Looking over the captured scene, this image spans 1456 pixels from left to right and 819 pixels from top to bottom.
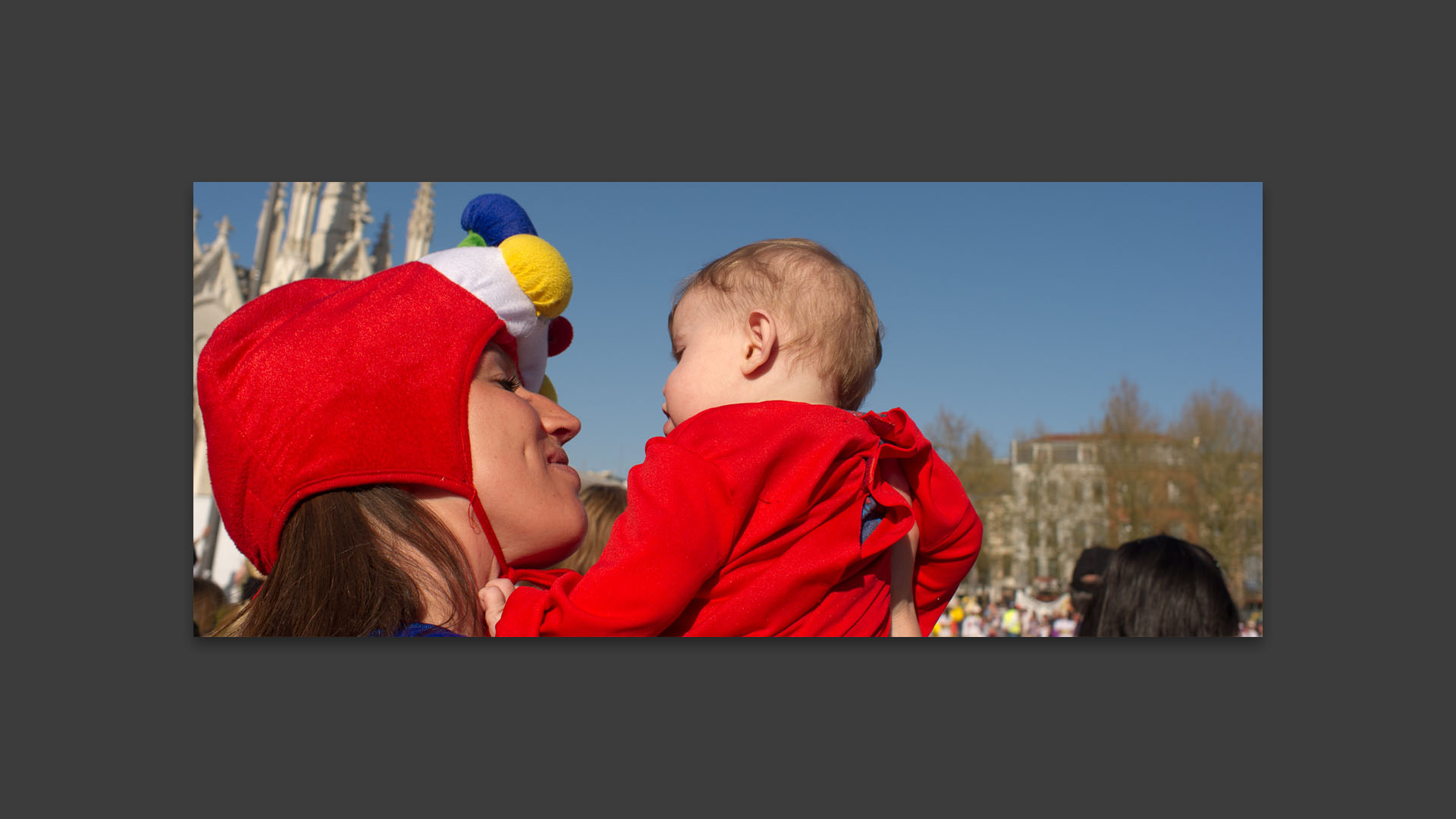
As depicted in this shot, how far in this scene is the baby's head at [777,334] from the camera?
2225 mm

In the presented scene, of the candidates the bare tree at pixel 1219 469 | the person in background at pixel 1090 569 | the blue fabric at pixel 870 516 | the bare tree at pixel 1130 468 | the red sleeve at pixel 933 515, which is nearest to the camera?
the blue fabric at pixel 870 516

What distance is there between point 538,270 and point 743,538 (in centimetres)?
75

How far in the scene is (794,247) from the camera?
232 centimetres

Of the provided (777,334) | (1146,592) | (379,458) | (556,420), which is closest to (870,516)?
(777,334)

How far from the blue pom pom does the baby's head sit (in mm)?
444

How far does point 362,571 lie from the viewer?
6.57 ft

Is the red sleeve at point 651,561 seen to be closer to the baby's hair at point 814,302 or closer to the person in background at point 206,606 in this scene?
the baby's hair at point 814,302

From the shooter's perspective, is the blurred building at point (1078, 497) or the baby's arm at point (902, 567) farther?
the blurred building at point (1078, 497)

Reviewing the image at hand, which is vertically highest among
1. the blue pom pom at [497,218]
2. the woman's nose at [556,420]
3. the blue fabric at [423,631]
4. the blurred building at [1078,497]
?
the blue pom pom at [497,218]

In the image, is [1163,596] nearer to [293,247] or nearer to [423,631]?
[423,631]

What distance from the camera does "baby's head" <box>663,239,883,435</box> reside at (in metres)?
2.22

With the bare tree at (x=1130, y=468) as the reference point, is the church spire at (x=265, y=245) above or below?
above

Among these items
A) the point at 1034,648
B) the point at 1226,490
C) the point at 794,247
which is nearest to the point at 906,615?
the point at 1034,648

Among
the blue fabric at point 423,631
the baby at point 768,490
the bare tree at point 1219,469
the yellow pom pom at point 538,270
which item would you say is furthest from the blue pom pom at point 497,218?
the bare tree at point 1219,469
